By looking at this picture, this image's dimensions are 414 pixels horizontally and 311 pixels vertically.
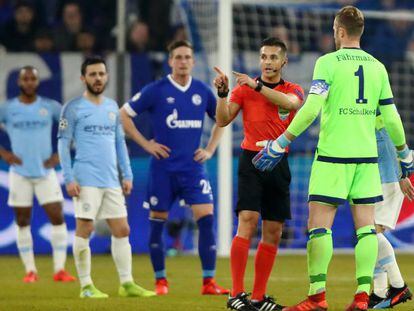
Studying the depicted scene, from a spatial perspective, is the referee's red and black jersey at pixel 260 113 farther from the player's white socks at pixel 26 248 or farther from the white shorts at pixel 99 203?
the player's white socks at pixel 26 248

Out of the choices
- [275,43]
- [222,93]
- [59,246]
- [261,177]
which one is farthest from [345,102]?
[59,246]

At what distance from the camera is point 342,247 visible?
54.6 feet

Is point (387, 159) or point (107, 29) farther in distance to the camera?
point (107, 29)

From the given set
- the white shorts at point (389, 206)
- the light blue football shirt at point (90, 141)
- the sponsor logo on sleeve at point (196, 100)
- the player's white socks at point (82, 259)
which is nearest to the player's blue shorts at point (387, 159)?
the white shorts at point (389, 206)

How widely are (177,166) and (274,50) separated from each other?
236 cm

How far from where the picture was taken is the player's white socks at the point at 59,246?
12836 millimetres

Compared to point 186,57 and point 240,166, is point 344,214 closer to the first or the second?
point 186,57

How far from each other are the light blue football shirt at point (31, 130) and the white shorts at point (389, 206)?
465cm

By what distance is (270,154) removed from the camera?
826 cm

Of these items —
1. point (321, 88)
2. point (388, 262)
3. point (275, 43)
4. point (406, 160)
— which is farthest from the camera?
point (388, 262)

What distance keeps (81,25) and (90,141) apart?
668 centimetres

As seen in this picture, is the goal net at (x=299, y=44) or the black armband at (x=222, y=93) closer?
the black armband at (x=222, y=93)

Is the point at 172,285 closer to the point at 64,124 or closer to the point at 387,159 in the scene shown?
the point at 64,124

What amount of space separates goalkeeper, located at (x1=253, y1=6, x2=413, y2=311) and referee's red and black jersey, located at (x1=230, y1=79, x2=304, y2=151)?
0.88 metres
